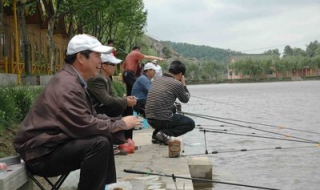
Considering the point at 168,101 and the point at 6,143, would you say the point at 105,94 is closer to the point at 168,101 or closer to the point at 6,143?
the point at 6,143

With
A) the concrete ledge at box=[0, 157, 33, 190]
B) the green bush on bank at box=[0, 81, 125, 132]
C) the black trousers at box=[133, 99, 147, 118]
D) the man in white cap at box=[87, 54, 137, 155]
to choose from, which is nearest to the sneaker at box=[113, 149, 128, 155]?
the man in white cap at box=[87, 54, 137, 155]

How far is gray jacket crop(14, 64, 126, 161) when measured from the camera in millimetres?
3508

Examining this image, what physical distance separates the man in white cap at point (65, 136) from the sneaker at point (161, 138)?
493cm

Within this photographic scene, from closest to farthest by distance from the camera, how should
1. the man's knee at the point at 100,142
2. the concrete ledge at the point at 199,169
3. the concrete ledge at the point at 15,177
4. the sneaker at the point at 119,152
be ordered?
the concrete ledge at the point at 15,177
the man's knee at the point at 100,142
the concrete ledge at the point at 199,169
the sneaker at the point at 119,152

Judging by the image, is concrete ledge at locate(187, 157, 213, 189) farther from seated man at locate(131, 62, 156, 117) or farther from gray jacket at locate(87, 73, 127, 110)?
A: seated man at locate(131, 62, 156, 117)

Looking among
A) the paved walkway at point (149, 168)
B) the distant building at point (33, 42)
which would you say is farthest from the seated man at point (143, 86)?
the distant building at point (33, 42)

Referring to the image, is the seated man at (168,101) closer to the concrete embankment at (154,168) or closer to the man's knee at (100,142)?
the concrete embankment at (154,168)

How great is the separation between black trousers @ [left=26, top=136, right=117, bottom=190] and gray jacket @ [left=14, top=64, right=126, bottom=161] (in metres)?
0.05

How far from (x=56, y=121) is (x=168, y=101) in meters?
4.58

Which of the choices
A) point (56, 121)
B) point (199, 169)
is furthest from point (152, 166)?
point (56, 121)

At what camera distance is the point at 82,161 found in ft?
11.9

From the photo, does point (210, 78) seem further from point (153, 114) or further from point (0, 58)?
point (153, 114)

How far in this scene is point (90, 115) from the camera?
362 centimetres

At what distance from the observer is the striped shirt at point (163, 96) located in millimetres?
7973
